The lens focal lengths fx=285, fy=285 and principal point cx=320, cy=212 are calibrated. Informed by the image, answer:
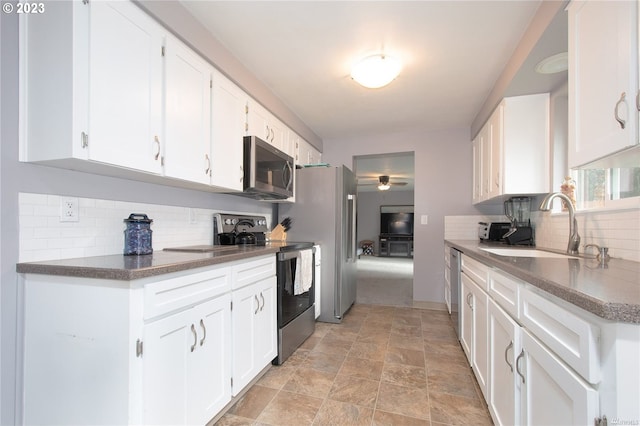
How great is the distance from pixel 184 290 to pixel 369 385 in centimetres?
140

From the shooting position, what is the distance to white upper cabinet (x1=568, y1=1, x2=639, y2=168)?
99 centimetres

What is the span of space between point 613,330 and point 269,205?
2945 millimetres

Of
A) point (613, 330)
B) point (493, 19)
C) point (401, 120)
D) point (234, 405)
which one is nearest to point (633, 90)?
point (613, 330)

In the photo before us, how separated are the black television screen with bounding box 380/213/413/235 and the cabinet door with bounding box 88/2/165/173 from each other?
9023 mm

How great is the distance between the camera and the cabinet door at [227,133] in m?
2.00

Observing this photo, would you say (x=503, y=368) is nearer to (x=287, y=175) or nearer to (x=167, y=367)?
(x=167, y=367)

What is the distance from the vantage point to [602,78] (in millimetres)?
1133

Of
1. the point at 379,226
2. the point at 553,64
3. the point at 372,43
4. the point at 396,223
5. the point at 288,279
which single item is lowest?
the point at 288,279

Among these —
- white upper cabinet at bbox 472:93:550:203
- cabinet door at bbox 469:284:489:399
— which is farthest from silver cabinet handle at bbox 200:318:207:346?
white upper cabinet at bbox 472:93:550:203

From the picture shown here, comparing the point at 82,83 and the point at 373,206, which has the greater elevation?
the point at 82,83

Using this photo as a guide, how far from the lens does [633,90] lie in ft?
3.20

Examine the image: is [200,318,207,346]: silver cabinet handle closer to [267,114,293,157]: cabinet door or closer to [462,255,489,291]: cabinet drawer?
[462,255,489,291]: cabinet drawer

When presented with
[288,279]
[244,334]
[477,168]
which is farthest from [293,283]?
[477,168]

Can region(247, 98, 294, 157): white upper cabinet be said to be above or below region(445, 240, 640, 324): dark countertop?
above
